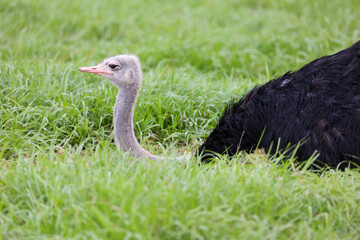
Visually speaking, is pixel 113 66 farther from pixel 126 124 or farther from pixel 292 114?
pixel 292 114

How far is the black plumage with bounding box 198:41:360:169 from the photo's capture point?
10.2ft

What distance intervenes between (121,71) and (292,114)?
130 cm

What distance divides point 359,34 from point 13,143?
197 inches

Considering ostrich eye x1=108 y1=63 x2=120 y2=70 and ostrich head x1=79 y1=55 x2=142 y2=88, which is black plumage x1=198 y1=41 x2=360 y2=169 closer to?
ostrich head x1=79 y1=55 x2=142 y2=88

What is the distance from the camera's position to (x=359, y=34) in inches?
254

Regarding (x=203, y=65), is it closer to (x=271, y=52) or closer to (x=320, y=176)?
(x=271, y=52)

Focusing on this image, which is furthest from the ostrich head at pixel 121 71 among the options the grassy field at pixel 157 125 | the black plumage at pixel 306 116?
the black plumage at pixel 306 116

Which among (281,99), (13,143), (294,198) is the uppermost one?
(281,99)

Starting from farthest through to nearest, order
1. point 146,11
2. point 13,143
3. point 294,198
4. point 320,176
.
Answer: point 146,11
point 13,143
point 320,176
point 294,198

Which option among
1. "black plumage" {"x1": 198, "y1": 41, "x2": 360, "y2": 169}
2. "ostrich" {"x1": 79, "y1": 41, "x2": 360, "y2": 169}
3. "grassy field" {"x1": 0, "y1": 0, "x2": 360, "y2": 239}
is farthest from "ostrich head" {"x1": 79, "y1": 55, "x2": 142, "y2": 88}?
"black plumage" {"x1": 198, "y1": 41, "x2": 360, "y2": 169}

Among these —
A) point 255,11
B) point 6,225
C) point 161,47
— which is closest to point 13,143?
point 6,225

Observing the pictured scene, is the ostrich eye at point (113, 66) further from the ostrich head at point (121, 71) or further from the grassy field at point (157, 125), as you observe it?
the grassy field at point (157, 125)

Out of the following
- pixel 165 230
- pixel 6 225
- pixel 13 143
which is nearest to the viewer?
pixel 165 230

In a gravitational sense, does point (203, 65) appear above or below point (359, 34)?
below
